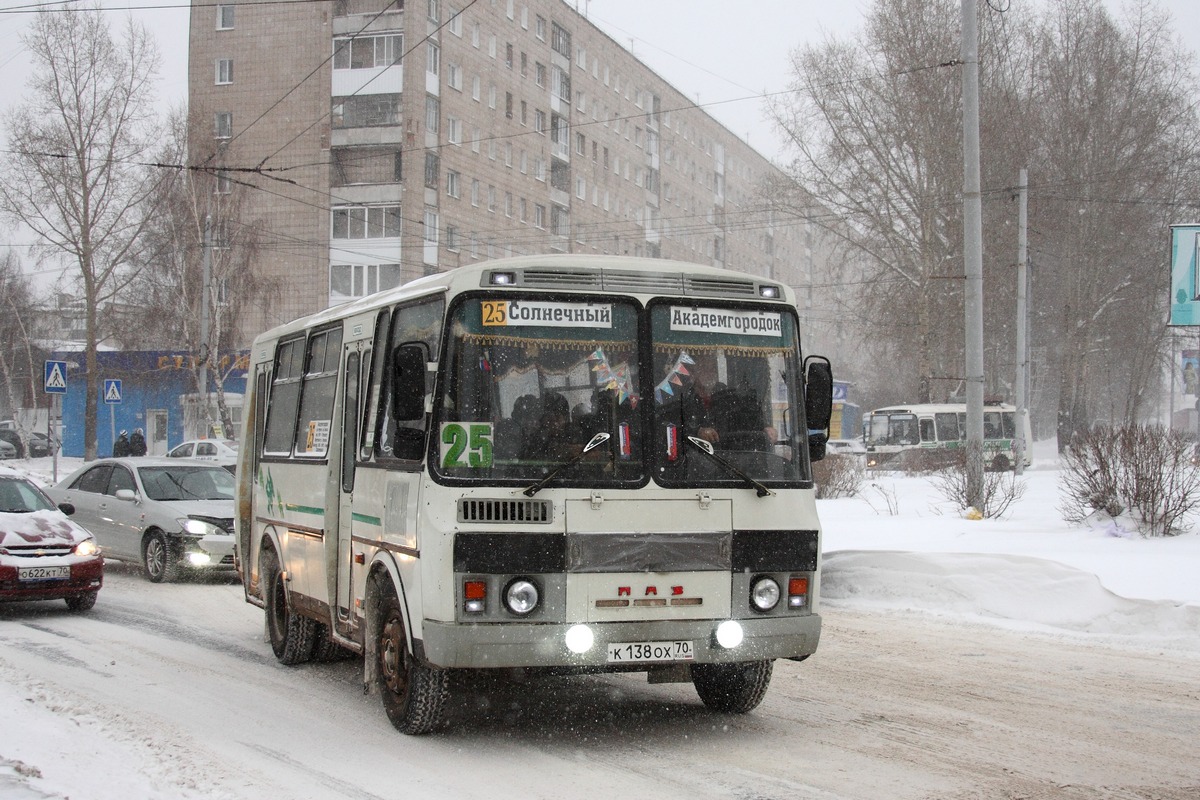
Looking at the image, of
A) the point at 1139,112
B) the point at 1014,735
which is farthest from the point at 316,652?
the point at 1139,112

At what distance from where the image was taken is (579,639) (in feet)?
23.3

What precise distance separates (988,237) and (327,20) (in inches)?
1159

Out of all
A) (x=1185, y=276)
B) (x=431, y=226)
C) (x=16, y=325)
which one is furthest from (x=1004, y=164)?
(x=16, y=325)

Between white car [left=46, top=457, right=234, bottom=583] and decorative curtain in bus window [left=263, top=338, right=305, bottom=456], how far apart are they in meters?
5.55

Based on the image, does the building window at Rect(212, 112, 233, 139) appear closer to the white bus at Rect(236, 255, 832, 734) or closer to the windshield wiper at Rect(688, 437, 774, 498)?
the white bus at Rect(236, 255, 832, 734)

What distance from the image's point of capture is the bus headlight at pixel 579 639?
7074 mm

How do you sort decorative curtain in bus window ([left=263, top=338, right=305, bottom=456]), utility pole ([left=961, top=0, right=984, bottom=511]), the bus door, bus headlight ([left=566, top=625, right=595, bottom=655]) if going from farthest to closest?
utility pole ([left=961, top=0, right=984, bottom=511]) → decorative curtain in bus window ([left=263, top=338, right=305, bottom=456]) → the bus door → bus headlight ([left=566, top=625, right=595, bottom=655])

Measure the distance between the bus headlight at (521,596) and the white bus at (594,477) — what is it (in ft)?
0.03

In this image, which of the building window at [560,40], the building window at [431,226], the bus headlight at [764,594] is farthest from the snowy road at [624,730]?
the building window at [560,40]

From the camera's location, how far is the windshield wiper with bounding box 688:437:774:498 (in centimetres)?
739

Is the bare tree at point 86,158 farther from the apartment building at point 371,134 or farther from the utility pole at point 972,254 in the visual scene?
the utility pole at point 972,254

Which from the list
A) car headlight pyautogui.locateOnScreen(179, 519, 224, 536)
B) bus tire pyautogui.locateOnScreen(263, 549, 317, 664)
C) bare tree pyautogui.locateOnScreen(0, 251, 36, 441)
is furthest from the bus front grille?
bare tree pyautogui.locateOnScreen(0, 251, 36, 441)

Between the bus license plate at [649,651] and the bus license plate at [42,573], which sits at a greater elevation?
the bus license plate at [649,651]

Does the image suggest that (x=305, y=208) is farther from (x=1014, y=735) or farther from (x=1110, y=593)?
(x=1014, y=735)
